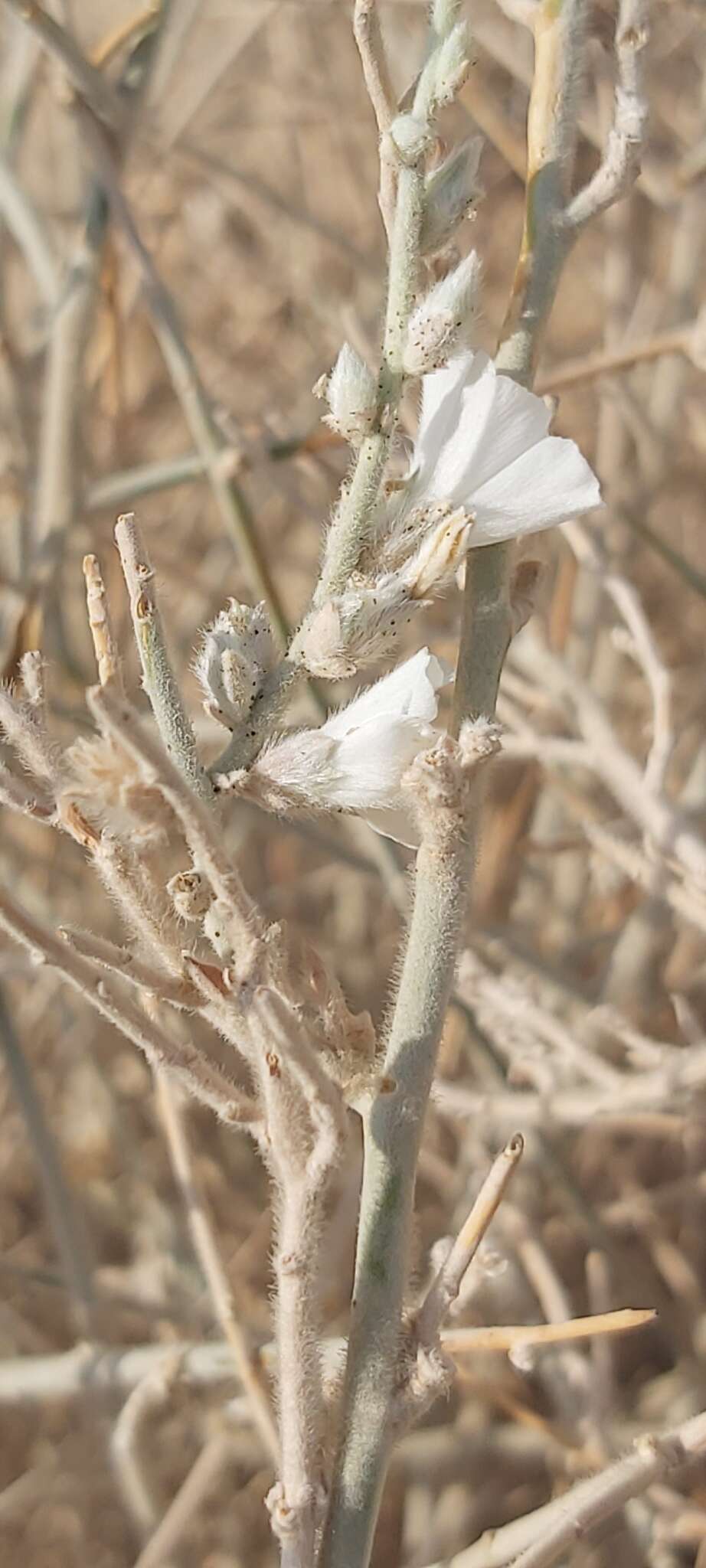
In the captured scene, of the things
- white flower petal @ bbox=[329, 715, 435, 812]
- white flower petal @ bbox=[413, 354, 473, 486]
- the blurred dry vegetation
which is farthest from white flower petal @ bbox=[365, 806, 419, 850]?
the blurred dry vegetation

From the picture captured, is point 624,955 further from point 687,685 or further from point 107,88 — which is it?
point 107,88

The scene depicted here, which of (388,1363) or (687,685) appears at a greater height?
(687,685)

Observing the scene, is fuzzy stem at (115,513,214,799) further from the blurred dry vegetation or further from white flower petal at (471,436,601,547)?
the blurred dry vegetation

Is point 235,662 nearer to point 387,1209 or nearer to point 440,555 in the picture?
point 440,555

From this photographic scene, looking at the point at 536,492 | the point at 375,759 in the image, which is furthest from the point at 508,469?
the point at 375,759

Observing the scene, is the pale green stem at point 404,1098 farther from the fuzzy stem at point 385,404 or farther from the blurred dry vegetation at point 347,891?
the blurred dry vegetation at point 347,891

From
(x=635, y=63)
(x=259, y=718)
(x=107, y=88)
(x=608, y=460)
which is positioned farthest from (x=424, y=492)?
(x=608, y=460)
